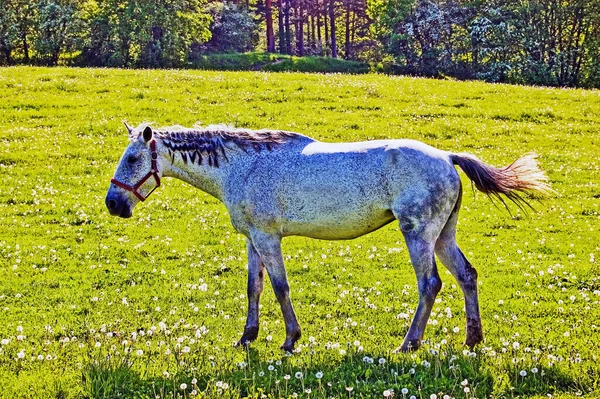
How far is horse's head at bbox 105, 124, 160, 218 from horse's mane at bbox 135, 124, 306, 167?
26cm

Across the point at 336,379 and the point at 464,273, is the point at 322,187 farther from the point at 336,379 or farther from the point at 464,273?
the point at 336,379

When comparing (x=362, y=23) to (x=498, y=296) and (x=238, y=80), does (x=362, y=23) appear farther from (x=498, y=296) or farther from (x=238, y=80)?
(x=498, y=296)

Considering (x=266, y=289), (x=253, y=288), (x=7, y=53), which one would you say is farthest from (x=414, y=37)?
(x=253, y=288)

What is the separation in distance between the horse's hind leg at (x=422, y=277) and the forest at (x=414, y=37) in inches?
1900

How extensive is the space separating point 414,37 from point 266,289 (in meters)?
54.0

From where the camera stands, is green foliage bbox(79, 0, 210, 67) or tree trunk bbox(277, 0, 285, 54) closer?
green foliage bbox(79, 0, 210, 67)

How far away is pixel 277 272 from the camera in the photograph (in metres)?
8.52

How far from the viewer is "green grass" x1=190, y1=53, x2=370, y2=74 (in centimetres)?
5922

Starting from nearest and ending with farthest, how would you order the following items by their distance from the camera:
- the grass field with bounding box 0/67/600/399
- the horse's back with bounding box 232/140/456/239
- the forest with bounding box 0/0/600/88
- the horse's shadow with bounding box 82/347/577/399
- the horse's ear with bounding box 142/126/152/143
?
the horse's shadow with bounding box 82/347/577/399 < the grass field with bounding box 0/67/600/399 < the horse's back with bounding box 232/140/456/239 < the horse's ear with bounding box 142/126/152/143 < the forest with bounding box 0/0/600/88

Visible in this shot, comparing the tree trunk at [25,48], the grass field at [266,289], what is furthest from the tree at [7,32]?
the grass field at [266,289]

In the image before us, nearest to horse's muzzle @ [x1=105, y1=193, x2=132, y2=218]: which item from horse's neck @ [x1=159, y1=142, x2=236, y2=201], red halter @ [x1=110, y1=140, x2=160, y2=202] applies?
red halter @ [x1=110, y1=140, x2=160, y2=202]

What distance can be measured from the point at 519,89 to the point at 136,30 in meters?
35.0

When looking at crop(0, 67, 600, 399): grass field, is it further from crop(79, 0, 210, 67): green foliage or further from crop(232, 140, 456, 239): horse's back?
crop(79, 0, 210, 67): green foliage

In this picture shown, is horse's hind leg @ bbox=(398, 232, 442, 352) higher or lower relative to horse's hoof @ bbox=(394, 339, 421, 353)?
higher
